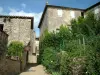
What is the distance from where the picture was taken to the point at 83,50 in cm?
1108

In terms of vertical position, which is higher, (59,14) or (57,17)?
(59,14)

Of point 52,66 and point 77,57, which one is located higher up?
point 77,57

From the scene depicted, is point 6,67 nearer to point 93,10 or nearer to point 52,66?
point 52,66

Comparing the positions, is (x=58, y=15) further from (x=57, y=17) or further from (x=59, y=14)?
(x=57, y=17)

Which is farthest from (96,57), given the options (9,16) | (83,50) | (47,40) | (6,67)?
(9,16)

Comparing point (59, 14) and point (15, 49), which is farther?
point (59, 14)

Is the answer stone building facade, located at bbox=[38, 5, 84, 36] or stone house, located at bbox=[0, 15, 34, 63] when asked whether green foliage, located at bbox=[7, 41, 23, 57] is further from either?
stone building facade, located at bbox=[38, 5, 84, 36]

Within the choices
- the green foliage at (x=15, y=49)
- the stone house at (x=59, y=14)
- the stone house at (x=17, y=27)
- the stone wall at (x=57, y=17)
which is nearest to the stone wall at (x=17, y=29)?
the stone house at (x=17, y=27)

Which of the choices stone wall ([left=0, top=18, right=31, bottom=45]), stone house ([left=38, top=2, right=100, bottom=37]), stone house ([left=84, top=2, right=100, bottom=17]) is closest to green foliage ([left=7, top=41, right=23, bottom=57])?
stone wall ([left=0, top=18, right=31, bottom=45])

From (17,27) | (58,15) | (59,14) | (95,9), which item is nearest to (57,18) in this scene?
(58,15)

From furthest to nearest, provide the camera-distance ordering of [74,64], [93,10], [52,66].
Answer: [93,10], [52,66], [74,64]

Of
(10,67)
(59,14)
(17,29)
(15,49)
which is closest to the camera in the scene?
(10,67)

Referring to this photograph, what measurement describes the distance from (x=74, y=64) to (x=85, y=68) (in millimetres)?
929

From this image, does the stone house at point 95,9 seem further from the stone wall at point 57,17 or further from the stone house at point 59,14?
the stone wall at point 57,17
